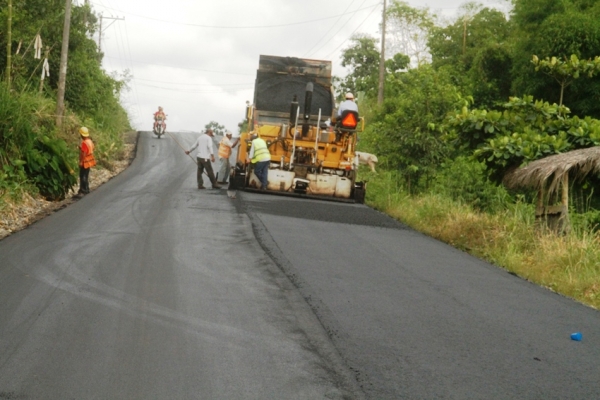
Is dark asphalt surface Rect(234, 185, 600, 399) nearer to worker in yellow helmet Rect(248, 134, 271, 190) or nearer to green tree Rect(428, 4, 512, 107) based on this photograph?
worker in yellow helmet Rect(248, 134, 271, 190)

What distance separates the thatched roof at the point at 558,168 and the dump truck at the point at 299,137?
7485 millimetres

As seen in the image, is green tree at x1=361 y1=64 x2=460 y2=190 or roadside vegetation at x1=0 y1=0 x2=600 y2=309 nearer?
roadside vegetation at x1=0 y1=0 x2=600 y2=309

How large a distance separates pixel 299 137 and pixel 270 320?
14536mm

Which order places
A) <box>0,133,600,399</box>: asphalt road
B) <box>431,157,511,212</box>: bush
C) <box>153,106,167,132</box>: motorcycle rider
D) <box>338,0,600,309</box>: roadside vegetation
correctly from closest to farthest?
<box>0,133,600,399</box>: asphalt road < <box>338,0,600,309</box>: roadside vegetation < <box>431,157,511,212</box>: bush < <box>153,106,167,132</box>: motorcycle rider

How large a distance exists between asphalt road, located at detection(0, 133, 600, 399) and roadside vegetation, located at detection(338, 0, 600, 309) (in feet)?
3.62

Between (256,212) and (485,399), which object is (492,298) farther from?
(256,212)

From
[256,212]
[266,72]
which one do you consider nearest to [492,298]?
[256,212]

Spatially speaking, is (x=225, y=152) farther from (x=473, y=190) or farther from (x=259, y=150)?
(x=473, y=190)

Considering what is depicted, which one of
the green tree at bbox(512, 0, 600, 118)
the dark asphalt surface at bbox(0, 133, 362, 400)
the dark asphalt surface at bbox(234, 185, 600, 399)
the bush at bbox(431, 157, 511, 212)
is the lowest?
the dark asphalt surface at bbox(0, 133, 362, 400)

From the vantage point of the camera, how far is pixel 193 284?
10016 millimetres

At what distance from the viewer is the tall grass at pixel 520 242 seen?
12.2 metres

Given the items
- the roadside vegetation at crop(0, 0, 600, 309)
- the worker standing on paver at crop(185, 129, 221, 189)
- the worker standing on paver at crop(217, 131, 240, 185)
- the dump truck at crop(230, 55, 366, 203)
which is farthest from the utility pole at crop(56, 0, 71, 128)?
the dump truck at crop(230, 55, 366, 203)

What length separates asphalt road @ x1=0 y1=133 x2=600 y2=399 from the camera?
6523 millimetres

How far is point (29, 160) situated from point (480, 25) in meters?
36.0
